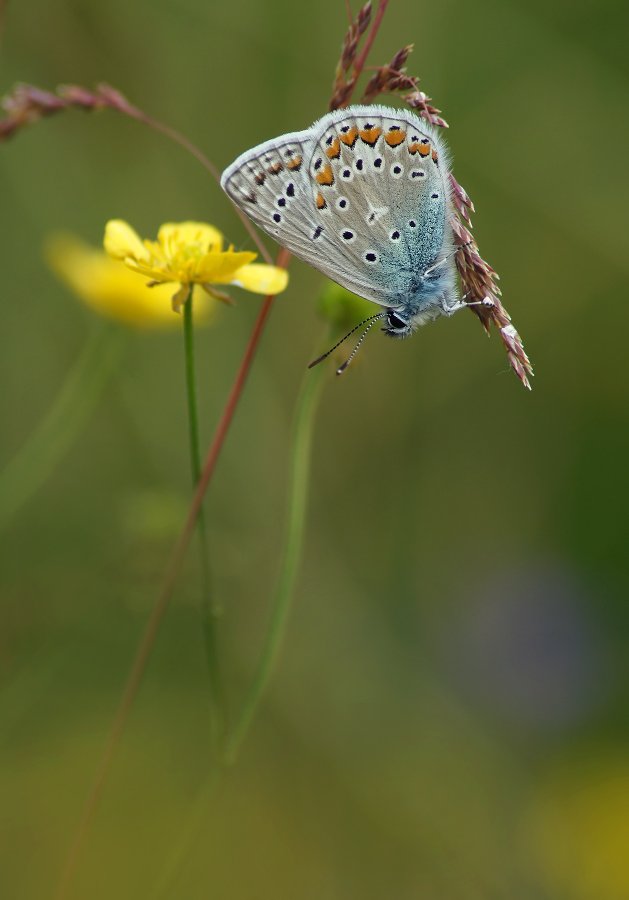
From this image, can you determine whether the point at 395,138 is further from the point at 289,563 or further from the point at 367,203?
the point at 289,563

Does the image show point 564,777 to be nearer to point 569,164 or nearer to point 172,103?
point 569,164

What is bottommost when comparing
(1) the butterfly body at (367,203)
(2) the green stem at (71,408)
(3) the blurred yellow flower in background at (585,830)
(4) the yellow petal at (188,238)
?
(3) the blurred yellow flower in background at (585,830)

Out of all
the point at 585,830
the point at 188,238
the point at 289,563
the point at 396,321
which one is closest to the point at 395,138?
the point at 396,321

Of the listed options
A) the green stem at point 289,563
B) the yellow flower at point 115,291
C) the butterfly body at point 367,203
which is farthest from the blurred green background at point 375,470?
the butterfly body at point 367,203

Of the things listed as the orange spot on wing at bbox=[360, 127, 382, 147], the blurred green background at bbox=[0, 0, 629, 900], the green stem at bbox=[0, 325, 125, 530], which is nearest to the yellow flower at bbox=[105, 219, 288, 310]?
the orange spot on wing at bbox=[360, 127, 382, 147]

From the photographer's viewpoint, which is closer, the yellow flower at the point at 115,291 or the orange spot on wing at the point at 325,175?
the orange spot on wing at the point at 325,175

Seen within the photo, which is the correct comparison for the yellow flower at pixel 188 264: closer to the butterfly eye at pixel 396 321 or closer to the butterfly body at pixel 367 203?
the butterfly body at pixel 367 203

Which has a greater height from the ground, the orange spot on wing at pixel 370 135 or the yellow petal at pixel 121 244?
the orange spot on wing at pixel 370 135
